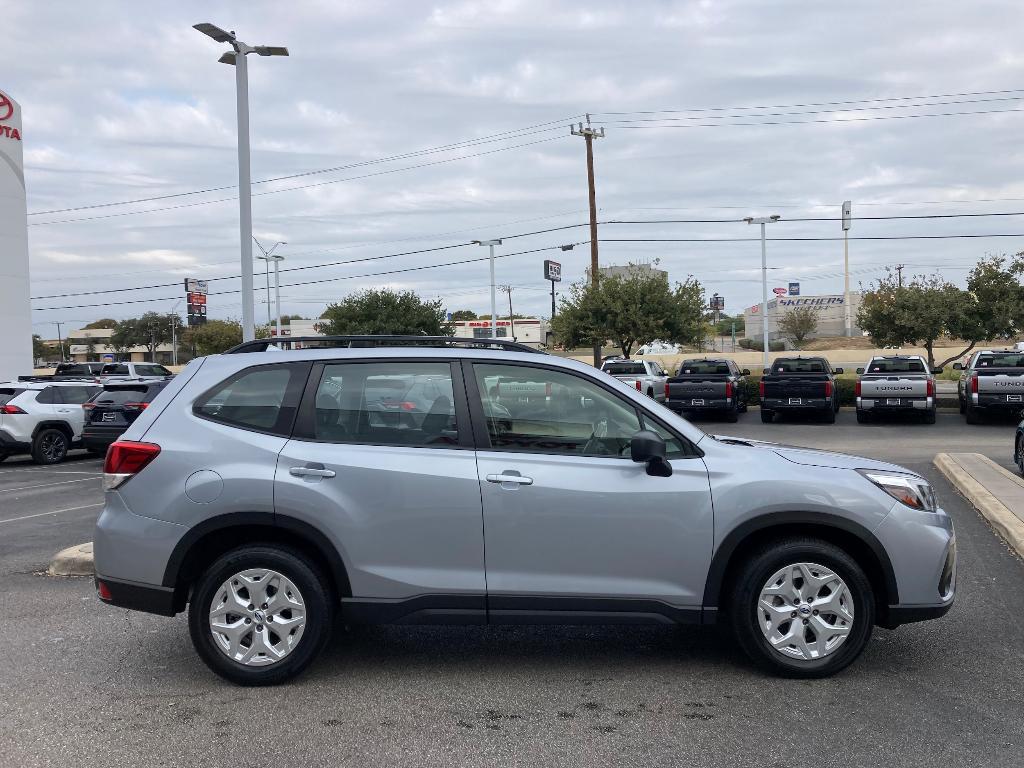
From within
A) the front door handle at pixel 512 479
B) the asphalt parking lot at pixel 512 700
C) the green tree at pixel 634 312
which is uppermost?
the green tree at pixel 634 312

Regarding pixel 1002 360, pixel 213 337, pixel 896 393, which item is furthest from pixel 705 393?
pixel 213 337

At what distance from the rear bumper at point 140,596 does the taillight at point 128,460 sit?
550mm

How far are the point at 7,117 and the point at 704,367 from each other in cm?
3448

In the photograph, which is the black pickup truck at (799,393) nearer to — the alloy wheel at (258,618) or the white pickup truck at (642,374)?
the white pickup truck at (642,374)

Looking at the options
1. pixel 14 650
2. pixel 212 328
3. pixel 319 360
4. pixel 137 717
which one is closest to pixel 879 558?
pixel 319 360

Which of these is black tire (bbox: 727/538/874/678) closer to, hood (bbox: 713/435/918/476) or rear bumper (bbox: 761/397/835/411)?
hood (bbox: 713/435/918/476)

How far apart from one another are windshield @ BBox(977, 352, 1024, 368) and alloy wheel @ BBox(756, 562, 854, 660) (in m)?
22.0

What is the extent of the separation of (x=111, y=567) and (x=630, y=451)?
291 centimetres

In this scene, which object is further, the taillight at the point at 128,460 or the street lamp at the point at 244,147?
the street lamp at the point at 244,147

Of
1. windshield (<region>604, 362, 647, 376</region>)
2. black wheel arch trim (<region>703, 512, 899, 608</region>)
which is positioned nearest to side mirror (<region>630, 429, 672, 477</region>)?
black wheel arch trim (<region>703, 512, 899, 608</region>)

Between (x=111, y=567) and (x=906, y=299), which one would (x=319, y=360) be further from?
(x=906, y=299)

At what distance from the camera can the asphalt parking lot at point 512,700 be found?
4293mm

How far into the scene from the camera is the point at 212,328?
10706cm

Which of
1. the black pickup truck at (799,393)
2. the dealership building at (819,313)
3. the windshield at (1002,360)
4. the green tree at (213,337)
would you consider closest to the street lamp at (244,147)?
the black pickup truck at (799,393)
